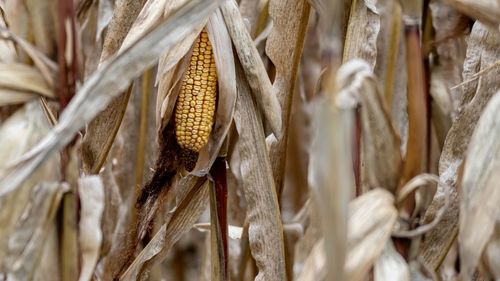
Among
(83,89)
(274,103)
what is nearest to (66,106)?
(83,89)

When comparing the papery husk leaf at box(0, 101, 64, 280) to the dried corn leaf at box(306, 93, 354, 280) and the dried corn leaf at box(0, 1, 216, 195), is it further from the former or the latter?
the dried corn leaf at box(306, 93, 354, 280)

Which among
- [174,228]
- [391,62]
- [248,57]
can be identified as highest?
[248,57]

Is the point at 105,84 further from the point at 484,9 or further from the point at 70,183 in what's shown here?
the point at 484,9

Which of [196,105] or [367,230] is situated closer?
[367,230]

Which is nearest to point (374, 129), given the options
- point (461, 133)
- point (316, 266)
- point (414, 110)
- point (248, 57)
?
point (414, 110)

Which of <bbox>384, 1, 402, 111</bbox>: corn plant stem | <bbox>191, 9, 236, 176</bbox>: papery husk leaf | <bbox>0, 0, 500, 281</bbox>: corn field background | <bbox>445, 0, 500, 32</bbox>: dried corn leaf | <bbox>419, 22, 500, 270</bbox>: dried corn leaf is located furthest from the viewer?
<bbox>384, 1, 402, 111</bbox>: corn plant stem

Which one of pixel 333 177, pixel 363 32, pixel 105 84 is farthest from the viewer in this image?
pixel 363 32

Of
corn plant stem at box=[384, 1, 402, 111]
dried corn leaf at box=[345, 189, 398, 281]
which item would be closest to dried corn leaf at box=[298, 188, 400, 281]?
dried corn leaf at box=[345, 189, 398, 281]

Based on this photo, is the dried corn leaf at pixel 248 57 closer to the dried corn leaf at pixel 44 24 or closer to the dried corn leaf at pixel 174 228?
the dried corn leaf at pixel 174 228
